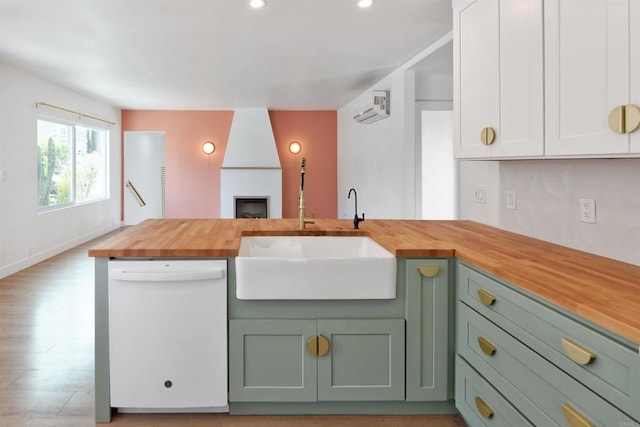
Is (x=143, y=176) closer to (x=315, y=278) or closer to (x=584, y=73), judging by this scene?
(x=315, y=278)

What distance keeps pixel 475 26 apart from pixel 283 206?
7.20 m

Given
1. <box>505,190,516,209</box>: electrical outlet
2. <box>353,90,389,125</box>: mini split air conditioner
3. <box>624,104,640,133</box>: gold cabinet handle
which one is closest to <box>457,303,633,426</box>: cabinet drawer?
<box>624,104,640,133</box>: gold cabinet handle

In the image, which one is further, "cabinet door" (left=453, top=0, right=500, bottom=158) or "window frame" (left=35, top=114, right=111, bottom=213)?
"window frame" (left=35, top=114, right=111, bottom=213)

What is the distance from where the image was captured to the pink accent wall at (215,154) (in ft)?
30.6

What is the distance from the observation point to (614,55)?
1.53 metres

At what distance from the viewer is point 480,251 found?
2.13 m

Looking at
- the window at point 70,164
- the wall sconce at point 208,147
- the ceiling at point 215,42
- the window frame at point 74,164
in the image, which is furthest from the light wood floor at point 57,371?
the wall sconce at point 208,147

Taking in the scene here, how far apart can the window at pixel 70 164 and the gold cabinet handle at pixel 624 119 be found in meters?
6.63

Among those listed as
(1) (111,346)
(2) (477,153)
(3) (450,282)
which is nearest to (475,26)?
(2) (477,153)

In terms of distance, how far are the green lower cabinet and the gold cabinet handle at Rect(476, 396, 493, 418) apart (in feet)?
1.28

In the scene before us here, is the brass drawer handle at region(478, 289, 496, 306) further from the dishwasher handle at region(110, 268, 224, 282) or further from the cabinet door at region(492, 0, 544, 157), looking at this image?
the dishwasher handle at region(110, 268, 224, 282)

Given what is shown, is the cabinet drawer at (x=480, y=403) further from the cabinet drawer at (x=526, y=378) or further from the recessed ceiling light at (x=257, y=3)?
the recessed ceiling light at (x=257, y=3)

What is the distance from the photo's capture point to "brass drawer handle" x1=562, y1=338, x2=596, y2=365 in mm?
1247

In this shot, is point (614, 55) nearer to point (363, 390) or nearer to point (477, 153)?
point (477, 153)
